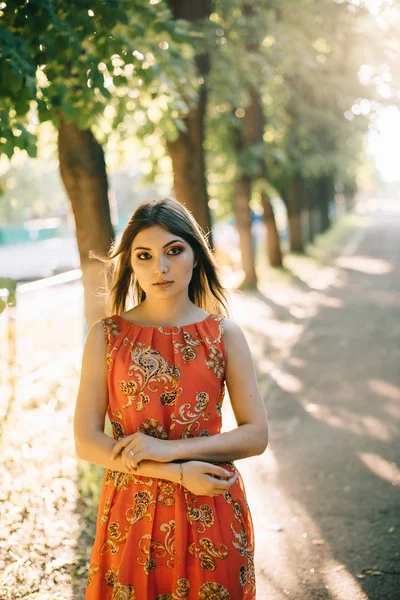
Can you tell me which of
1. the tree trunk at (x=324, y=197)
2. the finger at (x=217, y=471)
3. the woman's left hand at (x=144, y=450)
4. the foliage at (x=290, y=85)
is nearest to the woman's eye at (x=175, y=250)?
the woman's left hand at (x=144, y=450)

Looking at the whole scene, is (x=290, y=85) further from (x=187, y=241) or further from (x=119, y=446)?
(x=119, y=446)

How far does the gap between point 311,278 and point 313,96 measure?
6161 millimetres

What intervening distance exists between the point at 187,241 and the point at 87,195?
16.0 feet

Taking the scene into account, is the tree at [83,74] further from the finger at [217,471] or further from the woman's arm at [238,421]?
the finger at [217,471]

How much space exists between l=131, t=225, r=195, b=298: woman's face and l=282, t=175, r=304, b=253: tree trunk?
2139cm

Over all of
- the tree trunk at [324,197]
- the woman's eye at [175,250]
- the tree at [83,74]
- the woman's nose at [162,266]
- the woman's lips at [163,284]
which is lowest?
the tree trunk at [324,197]

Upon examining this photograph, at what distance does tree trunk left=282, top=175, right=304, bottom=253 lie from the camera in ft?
79.6

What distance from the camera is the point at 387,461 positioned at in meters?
5.90

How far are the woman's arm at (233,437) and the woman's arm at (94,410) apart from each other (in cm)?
7

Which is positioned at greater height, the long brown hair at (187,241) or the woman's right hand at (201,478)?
the long brown hair at (187,241)

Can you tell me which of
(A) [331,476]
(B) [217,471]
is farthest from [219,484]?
(A) [331,476]

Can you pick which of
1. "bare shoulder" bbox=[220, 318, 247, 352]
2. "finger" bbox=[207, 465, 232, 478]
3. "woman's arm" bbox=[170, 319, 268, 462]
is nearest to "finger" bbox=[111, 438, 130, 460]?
"woman's arm" bbox=[170, 319, 268, 462]

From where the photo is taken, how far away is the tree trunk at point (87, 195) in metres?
6.98

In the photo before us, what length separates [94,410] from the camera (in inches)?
93.0
